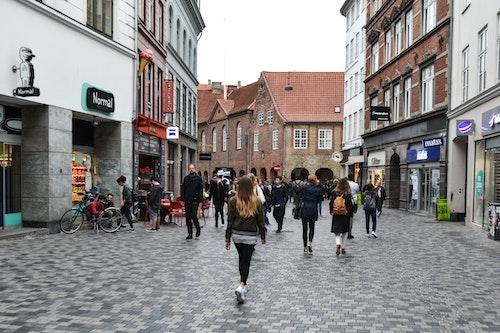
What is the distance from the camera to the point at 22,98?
517 inches

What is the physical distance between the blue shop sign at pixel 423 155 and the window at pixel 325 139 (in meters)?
28.2

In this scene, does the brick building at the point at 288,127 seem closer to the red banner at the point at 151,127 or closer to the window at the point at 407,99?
the window at the point at 407,99

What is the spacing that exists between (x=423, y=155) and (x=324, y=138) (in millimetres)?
30912

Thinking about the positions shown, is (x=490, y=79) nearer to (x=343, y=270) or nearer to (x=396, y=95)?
(x=343, y=270)

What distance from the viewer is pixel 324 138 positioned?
56.1 metres

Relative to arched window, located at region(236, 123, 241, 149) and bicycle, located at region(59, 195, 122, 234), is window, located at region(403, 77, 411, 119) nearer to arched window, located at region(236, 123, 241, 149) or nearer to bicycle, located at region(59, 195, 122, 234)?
bicycle, located at region(59, 195, 122, 234)

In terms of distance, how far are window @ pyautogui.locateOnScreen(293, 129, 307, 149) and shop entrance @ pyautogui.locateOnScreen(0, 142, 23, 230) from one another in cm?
4297

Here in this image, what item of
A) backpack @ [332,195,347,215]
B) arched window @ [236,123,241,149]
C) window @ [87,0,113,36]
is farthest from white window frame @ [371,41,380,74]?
arched window @ [236,123,241,149]

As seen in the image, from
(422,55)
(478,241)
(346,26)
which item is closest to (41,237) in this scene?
(478,241)

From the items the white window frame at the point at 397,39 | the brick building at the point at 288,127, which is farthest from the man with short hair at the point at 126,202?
the brick building at the point at 288,127

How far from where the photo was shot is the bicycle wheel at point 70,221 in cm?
1455

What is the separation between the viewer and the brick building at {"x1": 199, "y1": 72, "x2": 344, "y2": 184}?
55.9 metres

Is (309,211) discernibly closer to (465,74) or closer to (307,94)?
(465,74)

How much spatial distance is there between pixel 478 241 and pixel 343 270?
672 centimetres
